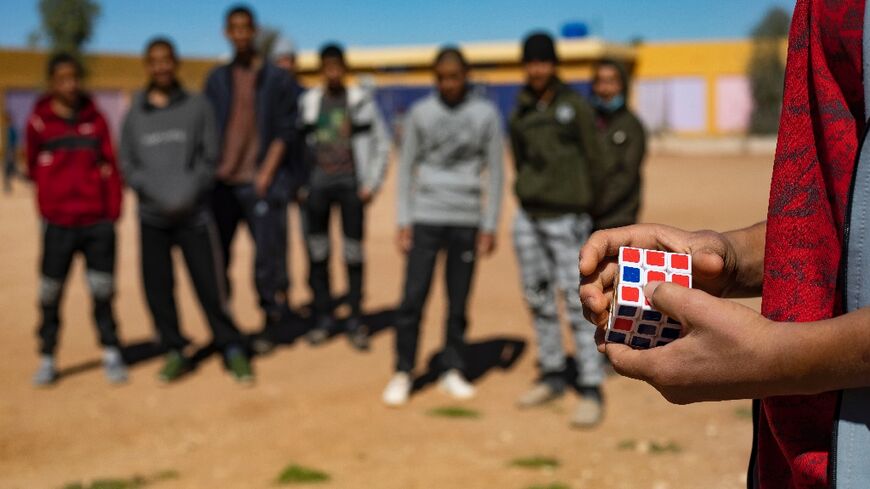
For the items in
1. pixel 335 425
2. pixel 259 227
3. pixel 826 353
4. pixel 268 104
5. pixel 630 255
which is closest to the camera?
pixel 826 353

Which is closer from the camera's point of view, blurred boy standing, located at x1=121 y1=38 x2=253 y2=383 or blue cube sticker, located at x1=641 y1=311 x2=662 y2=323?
blue cube sticker, located at x1=641 y1=311 x2=662 y2=323

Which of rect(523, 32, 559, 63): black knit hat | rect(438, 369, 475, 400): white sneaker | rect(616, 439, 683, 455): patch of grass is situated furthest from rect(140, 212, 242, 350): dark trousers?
rect(616, 439, 683, 455): patch of grass

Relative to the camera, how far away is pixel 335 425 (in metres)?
5.69

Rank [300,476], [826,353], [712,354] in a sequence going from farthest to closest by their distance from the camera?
[300,476]
[712,354]
[826,353]

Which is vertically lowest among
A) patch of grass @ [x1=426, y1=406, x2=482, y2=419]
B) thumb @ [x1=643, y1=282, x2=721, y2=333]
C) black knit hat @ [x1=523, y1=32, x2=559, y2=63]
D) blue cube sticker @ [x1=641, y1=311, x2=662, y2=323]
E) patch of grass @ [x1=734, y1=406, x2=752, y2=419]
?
patch of grass @ [x1=426, y1=406, x2=482, y2=419]

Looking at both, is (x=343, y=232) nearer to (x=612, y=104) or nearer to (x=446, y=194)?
(x=446, y=194)

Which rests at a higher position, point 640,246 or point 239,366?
point 640,246

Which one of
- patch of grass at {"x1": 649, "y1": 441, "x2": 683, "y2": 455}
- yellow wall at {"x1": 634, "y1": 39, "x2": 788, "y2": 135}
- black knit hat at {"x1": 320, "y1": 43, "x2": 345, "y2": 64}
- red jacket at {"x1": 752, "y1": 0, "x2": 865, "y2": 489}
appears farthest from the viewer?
yellow wall at {"x1": 634, "y1": 39, "x2": 788, "y2": 135}

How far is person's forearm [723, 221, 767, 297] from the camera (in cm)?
174

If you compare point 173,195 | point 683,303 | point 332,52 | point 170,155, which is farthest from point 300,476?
point 332,52

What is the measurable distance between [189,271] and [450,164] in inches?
77.4

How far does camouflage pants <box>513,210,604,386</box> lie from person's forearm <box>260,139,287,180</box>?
81.2 inches

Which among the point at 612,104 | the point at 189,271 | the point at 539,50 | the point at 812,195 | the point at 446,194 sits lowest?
the point at 189,271

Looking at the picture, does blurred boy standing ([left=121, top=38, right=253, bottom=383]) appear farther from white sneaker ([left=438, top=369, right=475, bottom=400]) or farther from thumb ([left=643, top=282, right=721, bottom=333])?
thumb ([left=643, top=282, right=721, bottom=333])
